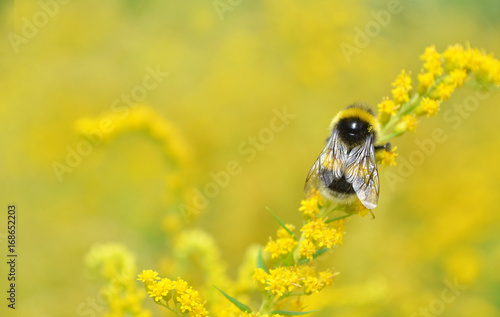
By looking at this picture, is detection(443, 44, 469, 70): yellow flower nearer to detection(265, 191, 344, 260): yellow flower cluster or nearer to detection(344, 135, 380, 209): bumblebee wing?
detection(344, 135, 380, 209): bumblebee wing

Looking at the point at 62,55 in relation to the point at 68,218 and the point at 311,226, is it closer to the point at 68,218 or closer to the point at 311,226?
the point at 68,218

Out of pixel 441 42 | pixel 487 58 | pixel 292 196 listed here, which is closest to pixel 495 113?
pixel 441 42

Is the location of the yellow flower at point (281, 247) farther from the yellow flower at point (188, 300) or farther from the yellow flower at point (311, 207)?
the yellow flower at point (188, 300)

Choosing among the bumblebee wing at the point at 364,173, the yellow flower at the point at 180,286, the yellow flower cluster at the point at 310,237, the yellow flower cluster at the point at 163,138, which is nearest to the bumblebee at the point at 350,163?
the bumblebee wing at the point at 364,173

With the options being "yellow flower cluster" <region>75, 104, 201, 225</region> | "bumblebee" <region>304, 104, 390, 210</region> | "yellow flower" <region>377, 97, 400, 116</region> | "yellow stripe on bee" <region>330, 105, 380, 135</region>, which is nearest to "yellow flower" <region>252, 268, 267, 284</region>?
"bumblebee" <region>304, 104, 390, 210</region>

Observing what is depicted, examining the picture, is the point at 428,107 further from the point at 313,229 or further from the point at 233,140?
the point at 233,140

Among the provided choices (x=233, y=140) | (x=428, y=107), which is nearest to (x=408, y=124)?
(x=428, y=107)
